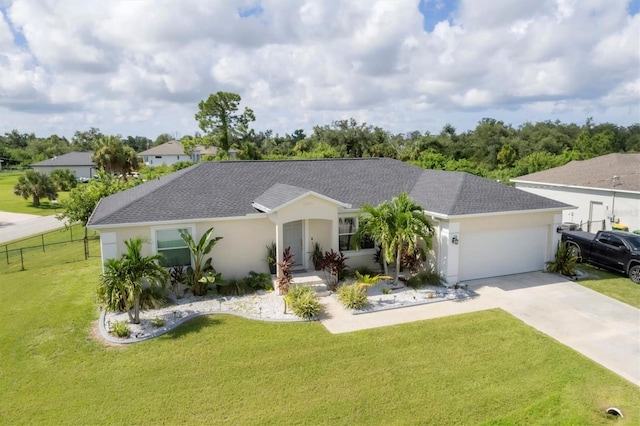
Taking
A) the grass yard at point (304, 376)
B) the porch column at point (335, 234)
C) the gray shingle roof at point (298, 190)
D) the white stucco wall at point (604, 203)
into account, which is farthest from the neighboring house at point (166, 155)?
the grass yard at point (304, 376)

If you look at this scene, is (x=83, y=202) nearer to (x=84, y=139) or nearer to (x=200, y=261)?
(x=200, y=261)

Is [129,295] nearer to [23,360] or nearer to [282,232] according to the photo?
[23,360]

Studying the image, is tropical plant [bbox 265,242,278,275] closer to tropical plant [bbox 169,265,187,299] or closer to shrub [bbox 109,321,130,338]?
tropical plant [bbox 169,265,187,299]

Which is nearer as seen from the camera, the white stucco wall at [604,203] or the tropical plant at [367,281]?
the tropical plant at [367,281]

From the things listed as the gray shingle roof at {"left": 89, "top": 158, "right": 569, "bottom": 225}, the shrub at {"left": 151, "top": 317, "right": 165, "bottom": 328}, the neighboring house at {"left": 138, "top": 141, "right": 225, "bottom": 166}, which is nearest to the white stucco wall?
the gray shingle roof at {"left": 89, "top": 158, "right": 569, "bottom": 225}

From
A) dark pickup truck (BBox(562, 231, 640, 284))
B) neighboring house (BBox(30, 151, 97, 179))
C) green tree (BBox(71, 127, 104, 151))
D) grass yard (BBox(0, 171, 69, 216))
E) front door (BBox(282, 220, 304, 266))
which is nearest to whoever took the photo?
dark pickup truck (BBox(562, 231, 640, 284))

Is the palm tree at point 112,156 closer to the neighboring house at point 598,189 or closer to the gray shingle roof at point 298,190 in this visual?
the gray shingle roof at point 298,190

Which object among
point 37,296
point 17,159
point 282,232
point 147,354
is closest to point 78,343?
point 147,354
